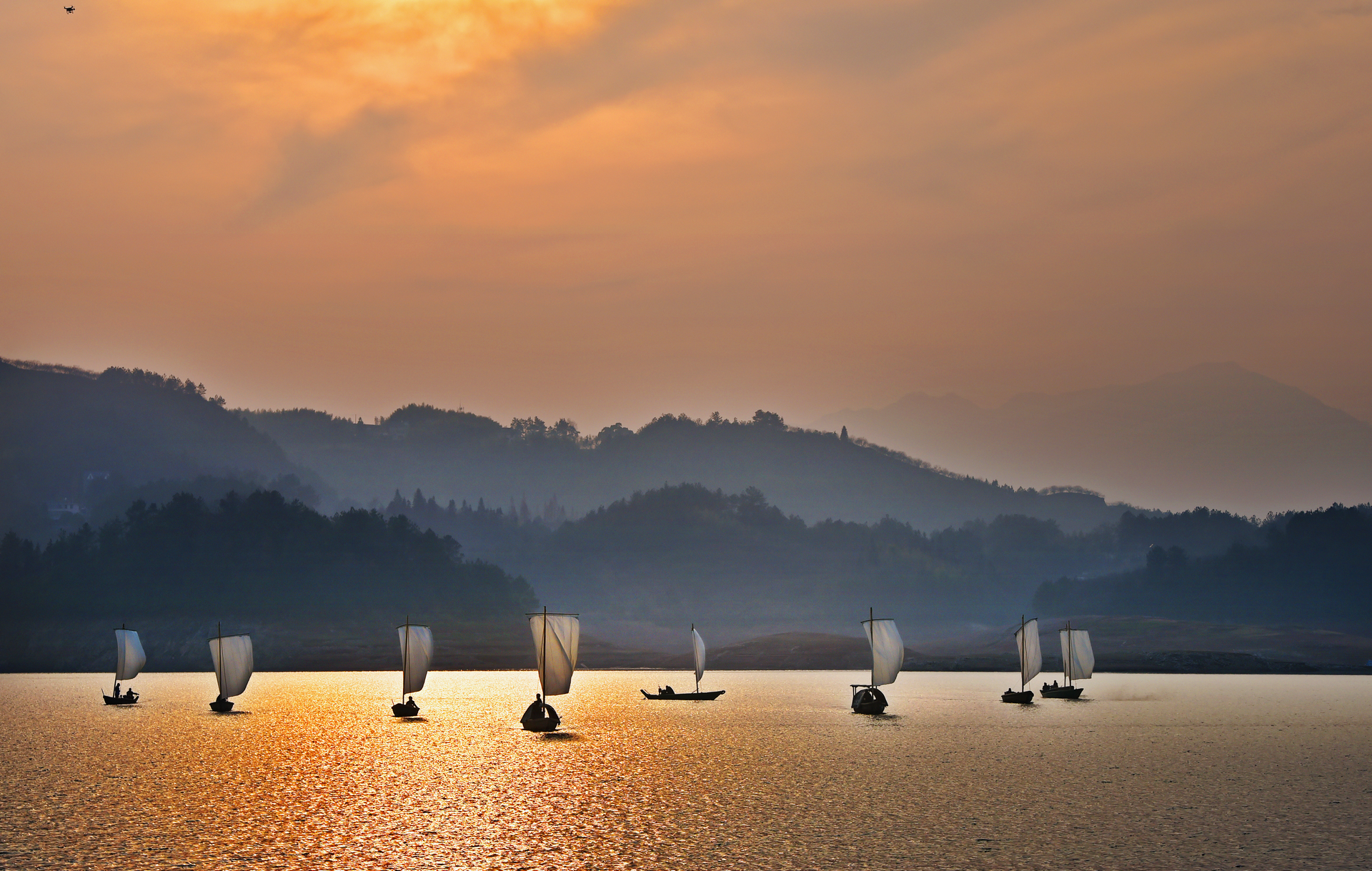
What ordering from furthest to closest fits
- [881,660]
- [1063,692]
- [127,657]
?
[1063,692] < [127,657] < [881,660]

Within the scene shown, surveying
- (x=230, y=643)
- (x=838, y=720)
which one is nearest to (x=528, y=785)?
(x=838, y=720)

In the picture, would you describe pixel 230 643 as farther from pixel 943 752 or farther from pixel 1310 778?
pixel 1310 778

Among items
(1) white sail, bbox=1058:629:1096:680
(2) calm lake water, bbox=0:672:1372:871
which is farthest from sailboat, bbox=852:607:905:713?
(1) white sail, bbox=1058:629:1096:680

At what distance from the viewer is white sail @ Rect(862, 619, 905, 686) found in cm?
13775

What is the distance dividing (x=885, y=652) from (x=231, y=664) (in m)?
75.1

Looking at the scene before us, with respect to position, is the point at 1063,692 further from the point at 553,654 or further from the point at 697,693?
the point at 553,654

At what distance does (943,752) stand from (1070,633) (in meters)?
83.5

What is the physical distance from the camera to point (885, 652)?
139 metres

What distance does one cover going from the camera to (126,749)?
9912 cm

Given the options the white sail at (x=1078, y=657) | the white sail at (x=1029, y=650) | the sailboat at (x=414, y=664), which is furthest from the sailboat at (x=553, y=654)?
the white sail at (x=1078, y=657)

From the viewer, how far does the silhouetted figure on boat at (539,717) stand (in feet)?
378

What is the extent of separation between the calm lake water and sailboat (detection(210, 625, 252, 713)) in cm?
1254

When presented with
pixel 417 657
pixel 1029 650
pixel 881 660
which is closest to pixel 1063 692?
→ pixel 1029 650

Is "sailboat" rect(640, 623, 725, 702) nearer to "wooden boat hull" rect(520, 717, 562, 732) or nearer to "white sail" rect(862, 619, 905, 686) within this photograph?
"white sail" rect(862, 619, 905, 686)
